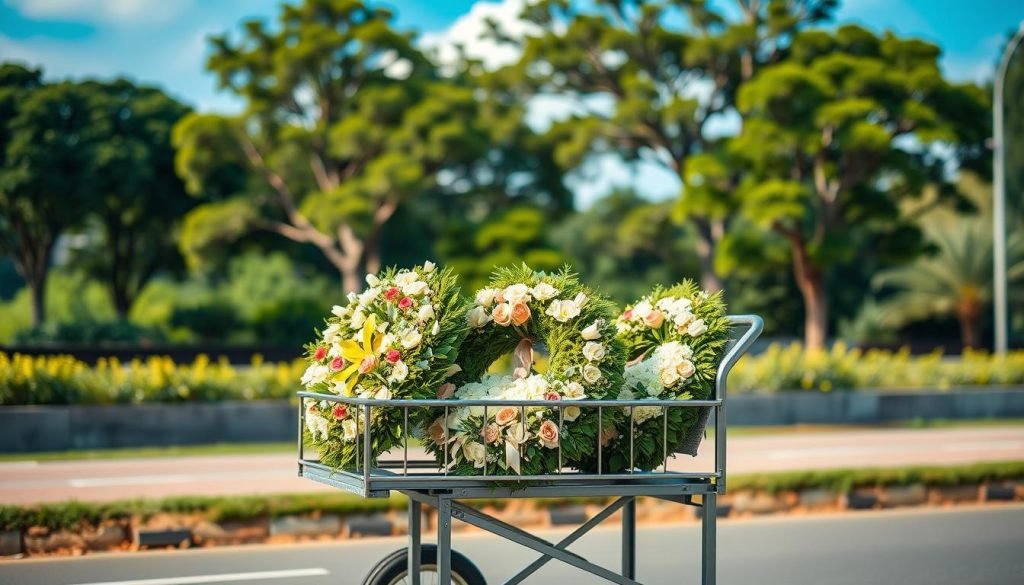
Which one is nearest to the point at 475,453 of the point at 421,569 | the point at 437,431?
the point at 437,431

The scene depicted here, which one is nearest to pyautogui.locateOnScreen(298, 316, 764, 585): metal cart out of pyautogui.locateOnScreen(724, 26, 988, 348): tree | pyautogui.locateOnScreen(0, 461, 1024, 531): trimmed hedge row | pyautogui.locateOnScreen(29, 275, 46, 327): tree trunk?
pyautogui.locateOnScreen(0, 461, 1024, 531): trimmed hedge row

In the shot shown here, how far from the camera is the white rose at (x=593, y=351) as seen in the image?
4.55 metres

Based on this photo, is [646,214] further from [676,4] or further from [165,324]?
[165,324]

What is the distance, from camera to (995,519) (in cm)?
984

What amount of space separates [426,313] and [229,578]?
3.39 metres

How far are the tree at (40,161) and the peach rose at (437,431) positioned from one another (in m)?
35.1

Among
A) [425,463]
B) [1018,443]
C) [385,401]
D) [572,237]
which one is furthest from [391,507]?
[572,237]

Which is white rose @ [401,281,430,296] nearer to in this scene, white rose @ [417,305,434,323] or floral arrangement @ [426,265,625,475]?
white rose @ [417,305,434,323]

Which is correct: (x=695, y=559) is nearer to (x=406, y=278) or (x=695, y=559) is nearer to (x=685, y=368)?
(x=685, y=368)

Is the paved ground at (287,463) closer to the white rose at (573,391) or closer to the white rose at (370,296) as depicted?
the white rose at (370,296)

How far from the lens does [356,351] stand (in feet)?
14.9

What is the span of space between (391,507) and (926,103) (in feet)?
87.1

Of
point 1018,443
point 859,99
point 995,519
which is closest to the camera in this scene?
point 995,519

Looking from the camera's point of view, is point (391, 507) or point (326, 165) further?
point (326, 165)
